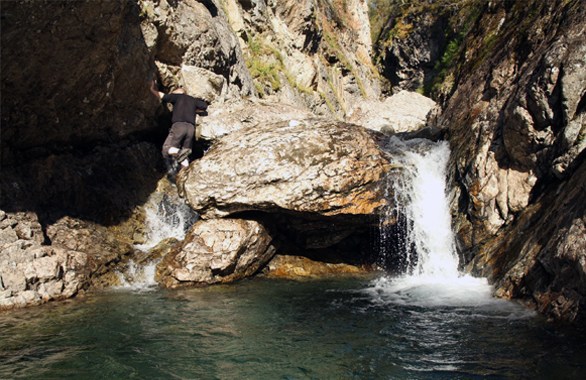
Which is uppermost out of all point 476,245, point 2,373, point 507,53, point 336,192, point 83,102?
point 507,53

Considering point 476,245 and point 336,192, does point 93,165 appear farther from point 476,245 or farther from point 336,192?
point 476,245

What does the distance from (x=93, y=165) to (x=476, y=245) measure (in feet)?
39.1

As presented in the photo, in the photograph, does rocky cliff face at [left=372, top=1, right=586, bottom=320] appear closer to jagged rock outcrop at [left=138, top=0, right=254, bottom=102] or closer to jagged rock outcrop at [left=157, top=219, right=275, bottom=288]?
jagged rock outcrop at [left=157, top=219, right=275, bottom=288]

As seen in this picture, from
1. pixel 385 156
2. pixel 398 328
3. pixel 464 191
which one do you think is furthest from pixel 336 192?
pixel 398 328

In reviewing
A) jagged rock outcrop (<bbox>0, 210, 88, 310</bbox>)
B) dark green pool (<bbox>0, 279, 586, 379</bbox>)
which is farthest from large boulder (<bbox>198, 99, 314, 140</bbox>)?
dark green pool (<bbox>0, 279, 586, 379</bbox>)

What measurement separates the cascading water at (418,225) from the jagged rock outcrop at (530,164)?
0.52 m

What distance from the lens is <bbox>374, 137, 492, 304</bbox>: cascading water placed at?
12352 millimetres

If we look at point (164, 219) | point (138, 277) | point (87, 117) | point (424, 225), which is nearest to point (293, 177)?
point (424, 225)

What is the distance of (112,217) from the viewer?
14.4m

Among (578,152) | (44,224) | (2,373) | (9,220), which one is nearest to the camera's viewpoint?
(2,373)

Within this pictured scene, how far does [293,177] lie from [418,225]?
3889 millimetres

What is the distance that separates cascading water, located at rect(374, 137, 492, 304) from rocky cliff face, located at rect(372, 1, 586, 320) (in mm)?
478

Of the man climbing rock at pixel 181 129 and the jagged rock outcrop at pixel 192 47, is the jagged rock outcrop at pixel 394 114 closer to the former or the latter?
the jagged rock outcrop at pixel 192 47

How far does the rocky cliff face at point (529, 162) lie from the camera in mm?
8148
